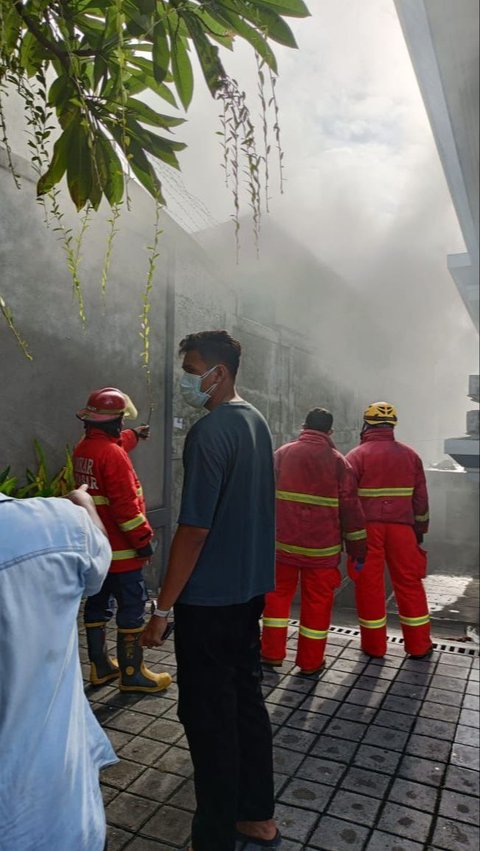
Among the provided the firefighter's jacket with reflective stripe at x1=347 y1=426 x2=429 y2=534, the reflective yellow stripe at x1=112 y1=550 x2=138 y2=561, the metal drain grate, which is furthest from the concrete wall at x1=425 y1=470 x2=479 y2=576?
the reflective yellow stripe at x1=112 y1=550 x2=138 y2=561

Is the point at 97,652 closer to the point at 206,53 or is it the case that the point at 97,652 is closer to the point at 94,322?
the point at 94,322

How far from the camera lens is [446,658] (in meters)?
3.98

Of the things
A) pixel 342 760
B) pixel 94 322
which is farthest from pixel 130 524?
pixel 94 322

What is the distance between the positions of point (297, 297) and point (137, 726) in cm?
1072

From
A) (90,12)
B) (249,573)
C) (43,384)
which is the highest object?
(90,12)

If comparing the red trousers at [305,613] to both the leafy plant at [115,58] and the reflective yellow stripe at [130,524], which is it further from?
the leafy plant at [115,58]

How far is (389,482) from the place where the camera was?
4.15 meters

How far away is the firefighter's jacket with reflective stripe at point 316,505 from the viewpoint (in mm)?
3738

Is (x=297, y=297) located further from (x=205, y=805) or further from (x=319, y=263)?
(x=205, y=805)

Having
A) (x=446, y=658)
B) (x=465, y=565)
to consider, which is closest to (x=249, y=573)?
(x=446, y=658)

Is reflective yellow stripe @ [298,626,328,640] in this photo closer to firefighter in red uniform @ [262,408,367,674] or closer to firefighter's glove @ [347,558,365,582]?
firefighter in red uniform @ [262,408,367,674]

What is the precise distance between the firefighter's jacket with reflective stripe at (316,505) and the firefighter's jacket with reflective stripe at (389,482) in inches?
14.4

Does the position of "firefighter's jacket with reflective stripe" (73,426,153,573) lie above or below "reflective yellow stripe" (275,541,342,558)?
above

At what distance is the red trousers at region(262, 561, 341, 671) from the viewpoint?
11.9ft
